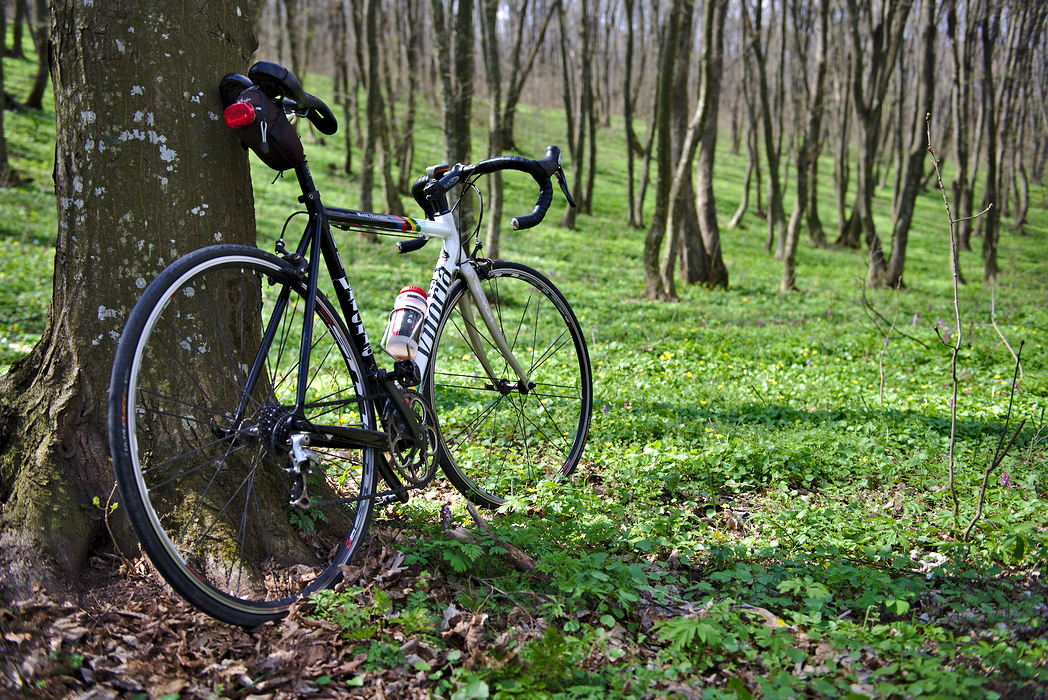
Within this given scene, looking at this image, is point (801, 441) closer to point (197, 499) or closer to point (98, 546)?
point (197, 499)

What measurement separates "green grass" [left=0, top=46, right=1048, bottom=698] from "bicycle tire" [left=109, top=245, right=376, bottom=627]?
426 millimetres

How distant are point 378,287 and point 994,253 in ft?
44.1

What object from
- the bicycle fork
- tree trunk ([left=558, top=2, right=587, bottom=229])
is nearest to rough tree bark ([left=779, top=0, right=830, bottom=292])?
tree trunk ([left=558, top=2, right=587, bottom=229])

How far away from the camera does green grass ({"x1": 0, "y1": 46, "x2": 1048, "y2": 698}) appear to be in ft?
6.60

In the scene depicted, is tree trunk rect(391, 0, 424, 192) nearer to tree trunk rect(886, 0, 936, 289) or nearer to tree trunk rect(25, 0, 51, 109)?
tree trunk rect(25, 0, 51, 109)

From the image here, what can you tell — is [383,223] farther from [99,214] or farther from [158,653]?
[158,653]

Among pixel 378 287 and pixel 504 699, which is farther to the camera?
pixel 378 287

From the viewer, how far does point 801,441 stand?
389 centimetres

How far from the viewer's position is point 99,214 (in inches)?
88.1

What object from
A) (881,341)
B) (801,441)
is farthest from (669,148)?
(801,441)

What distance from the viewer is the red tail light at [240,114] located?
7.07 feet

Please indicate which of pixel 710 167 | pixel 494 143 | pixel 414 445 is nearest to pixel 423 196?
pixel 414 445

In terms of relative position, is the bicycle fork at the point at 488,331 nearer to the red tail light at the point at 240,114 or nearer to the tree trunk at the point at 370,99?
the red tail light at the point at 240,114

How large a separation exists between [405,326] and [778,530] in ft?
6.03
